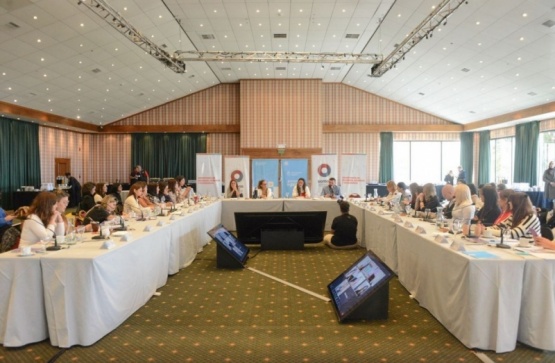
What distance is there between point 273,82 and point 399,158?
6489mm

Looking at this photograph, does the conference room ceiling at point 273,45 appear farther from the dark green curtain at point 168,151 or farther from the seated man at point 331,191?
the seated man at point 331,191

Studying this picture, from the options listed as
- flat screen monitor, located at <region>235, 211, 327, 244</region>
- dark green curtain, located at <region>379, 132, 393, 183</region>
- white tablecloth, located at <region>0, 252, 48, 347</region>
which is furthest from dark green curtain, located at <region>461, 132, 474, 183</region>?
white tablecloth, located at <region>0, 252, 48, 347</region>

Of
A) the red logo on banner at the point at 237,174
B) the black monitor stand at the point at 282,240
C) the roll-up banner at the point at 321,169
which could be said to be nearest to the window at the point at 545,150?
the roll-up banner at the point at 321,169

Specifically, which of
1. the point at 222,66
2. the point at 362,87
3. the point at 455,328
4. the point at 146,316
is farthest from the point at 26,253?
the point at 362,87

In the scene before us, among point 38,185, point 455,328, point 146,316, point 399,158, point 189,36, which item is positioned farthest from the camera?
point 399,158

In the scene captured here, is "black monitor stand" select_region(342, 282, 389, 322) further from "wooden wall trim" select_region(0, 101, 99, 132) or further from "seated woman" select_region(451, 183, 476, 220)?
"wooden wall trim" select_region(0, 101, 99, 132)

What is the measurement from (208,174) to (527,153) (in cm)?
1111

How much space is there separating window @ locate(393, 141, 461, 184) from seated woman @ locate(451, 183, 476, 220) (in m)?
13.3

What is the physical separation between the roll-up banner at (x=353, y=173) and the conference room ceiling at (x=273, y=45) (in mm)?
3254

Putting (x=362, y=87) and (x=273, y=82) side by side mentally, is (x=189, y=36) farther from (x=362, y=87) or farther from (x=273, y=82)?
(x=362, y=87)

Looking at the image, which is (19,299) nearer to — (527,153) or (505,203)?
(505,203)

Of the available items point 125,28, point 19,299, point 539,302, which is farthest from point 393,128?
point 19,299

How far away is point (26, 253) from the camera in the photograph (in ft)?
10.8

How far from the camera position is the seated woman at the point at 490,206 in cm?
500
